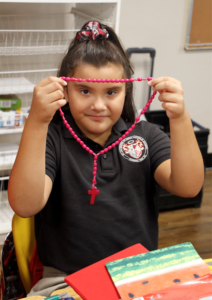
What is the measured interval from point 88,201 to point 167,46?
193cm

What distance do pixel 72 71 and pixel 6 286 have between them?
67 cm

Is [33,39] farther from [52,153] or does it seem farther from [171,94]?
[171,94]

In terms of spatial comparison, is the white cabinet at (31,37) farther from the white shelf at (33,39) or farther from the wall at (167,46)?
the wall at (167,46)

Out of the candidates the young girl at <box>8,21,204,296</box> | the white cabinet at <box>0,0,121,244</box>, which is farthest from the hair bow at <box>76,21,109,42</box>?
the white cabinet at <box>0,0,121,244</box>

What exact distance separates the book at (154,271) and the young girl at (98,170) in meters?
0.25

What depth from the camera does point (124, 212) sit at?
986mm

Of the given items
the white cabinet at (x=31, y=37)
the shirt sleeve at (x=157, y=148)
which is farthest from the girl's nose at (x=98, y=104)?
the white cabinet at (x=31, y=37)

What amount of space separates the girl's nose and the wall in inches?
66.0

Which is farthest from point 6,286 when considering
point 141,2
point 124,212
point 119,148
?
point 141,2

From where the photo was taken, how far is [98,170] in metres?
0.99

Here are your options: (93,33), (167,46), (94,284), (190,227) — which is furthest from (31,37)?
(94,284)

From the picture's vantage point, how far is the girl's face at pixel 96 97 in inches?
33.9

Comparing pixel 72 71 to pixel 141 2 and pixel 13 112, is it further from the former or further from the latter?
pixel 141 2

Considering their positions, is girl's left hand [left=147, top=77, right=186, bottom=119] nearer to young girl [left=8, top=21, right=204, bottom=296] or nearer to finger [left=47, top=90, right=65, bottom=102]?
young girl [left=8, top=21, right=204, bottom=296]
